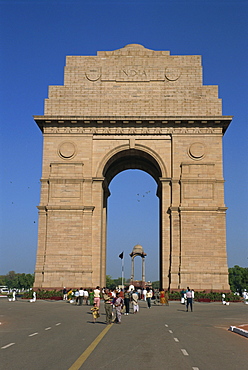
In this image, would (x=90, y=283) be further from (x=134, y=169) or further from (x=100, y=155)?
(x=134, y=169)

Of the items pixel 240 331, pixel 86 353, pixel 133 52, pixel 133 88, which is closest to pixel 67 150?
pixel 133 88

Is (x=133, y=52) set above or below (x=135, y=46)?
below

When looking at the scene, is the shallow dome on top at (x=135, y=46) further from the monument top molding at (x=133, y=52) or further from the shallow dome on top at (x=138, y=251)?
the shallow dome on top at (x=138, y=251)

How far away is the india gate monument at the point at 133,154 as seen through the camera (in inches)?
1870

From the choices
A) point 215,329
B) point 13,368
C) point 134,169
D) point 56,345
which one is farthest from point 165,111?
point 13,368

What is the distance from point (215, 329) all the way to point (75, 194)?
29020 millimetres

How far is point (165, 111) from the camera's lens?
166 ft

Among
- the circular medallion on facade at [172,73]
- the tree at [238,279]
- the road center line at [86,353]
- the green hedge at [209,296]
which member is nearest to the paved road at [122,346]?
the road center line at [86,353]

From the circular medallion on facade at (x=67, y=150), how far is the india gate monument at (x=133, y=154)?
0.10m

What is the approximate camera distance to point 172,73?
51.8 m

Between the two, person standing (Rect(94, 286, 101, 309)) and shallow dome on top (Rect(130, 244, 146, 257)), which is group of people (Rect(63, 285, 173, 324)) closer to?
person standing (Rect(94, 286, 101, 309))

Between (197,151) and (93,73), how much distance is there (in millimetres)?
13770

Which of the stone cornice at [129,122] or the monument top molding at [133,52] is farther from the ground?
the monument top molding at [133,52]

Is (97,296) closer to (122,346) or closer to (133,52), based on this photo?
(122,346)
